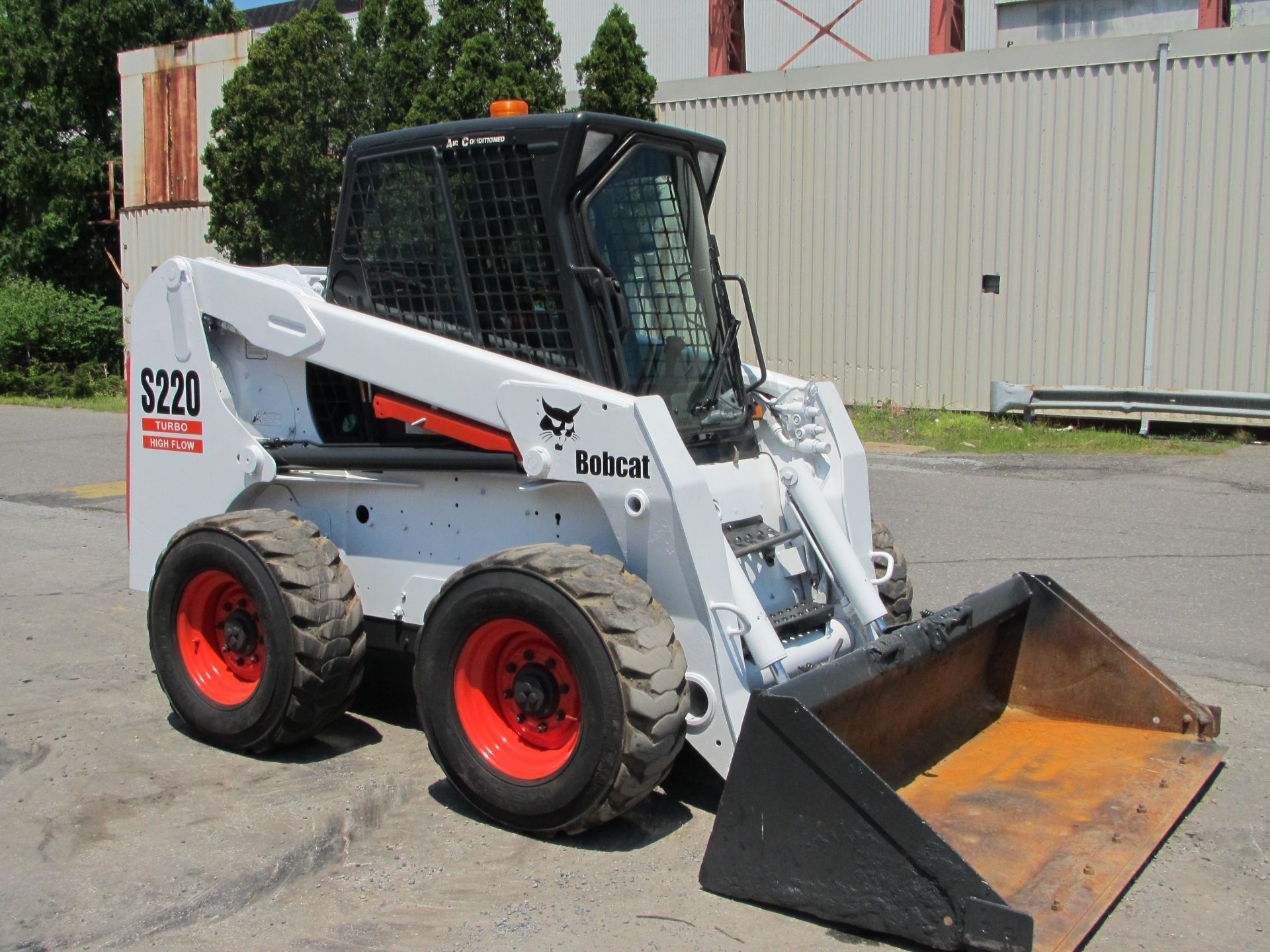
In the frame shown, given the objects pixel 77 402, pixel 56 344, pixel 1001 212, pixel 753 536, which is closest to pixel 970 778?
pixel 753 536

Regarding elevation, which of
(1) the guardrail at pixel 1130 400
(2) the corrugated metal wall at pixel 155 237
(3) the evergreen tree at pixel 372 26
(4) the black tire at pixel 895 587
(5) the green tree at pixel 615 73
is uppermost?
(3) the evergreen tree at pixel 372 26

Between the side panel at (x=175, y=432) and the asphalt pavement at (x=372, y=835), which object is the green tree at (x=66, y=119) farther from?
the side panel at (x=175, y=432)

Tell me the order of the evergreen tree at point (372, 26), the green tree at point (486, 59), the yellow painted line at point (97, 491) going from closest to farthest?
the yellow painted line at point (97, 491) < the green tree at point (486, 59) < the evergreen tree at point (372, 26)

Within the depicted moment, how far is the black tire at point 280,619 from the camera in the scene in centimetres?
483

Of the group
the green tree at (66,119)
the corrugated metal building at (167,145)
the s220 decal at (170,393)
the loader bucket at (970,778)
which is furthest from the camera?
the green tree at (66,119)

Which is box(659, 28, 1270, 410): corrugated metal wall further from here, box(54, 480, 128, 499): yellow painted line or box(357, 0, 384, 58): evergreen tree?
box(54, 480, 128, 499): yellow painted line

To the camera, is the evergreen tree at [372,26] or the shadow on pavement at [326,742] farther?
the evergreen tree at [372,26]

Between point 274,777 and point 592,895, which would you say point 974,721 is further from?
point 274,777

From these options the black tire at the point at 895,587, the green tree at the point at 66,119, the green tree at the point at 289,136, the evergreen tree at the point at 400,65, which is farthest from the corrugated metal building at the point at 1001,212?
the green tree at the point at 66,119

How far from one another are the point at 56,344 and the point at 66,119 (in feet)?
25.2

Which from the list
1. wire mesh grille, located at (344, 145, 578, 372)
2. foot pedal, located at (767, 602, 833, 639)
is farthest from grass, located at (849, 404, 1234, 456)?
wire mesh grille, located at (344, 145, 578, 372)

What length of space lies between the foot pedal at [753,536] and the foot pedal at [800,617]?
0.24 meters

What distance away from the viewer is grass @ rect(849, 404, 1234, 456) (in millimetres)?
14195

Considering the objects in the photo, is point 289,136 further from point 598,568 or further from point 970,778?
point 970,778
